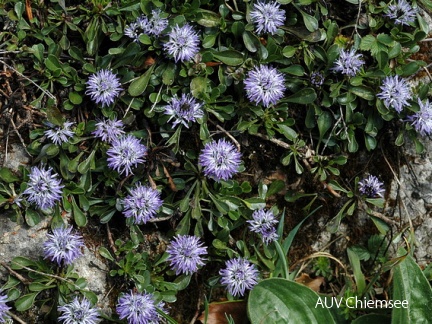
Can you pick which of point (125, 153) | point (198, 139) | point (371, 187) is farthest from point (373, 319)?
point (125, 153)

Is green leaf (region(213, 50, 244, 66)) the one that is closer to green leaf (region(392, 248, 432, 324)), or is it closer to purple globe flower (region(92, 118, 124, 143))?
purple globe flower (region(92, 118, 124, 143))

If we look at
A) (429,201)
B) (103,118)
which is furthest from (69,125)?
(429,201)

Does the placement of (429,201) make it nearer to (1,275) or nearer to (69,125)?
(69,125)

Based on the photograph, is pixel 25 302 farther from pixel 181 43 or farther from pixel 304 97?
pixel 304 97

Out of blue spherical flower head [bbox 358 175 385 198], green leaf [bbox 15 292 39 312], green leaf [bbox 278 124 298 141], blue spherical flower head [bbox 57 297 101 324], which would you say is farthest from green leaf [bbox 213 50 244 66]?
green leaf [bbox 15 292 39 312]

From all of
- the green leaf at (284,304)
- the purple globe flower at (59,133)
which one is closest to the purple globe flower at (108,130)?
the purple globe flower at (59,133)

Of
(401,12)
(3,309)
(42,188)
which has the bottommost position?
(3,309)

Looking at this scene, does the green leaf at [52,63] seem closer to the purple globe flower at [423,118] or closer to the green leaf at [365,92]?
the green leaf at [365,92]
